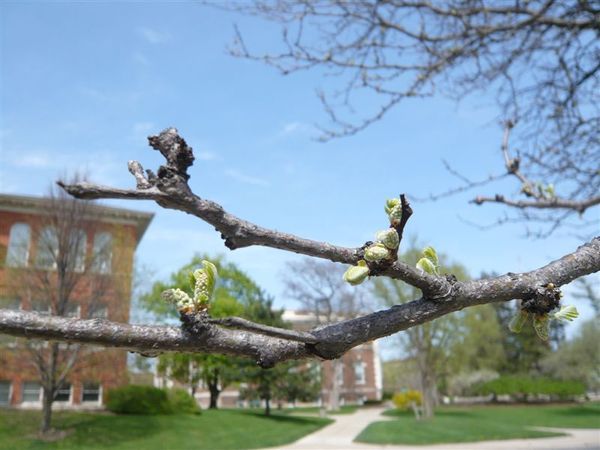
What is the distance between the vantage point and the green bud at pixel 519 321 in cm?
149

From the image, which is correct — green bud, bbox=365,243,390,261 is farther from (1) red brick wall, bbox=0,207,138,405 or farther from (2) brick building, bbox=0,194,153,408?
(1) red brick wall, bbox=0,207,138,405

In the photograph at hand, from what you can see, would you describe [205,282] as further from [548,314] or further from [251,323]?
[548,314]

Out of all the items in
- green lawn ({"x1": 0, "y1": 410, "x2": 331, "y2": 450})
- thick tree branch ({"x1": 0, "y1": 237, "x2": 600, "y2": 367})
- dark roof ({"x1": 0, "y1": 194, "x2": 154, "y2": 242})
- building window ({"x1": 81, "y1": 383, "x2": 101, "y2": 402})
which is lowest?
green lawn ({"x1": 0, "y1": 410, "x2": 331, "y2": 450})

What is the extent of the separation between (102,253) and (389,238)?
2030 centimetres

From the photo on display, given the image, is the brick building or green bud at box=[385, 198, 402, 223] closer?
green bud at box=[385, 198, 402, 223]

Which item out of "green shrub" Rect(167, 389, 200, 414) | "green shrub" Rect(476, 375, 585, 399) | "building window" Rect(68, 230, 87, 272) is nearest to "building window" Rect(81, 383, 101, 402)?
"green shrub" Rect(167, 389, 200, 414)

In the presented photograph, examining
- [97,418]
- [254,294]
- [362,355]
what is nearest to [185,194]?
[97,418]

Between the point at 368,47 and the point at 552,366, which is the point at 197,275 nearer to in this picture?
the point at 368,47

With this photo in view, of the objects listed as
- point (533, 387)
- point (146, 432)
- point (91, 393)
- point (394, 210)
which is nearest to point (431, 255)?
point (394, 210)

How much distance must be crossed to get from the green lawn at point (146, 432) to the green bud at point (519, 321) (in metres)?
15.4

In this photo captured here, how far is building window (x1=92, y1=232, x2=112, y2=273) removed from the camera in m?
19.7

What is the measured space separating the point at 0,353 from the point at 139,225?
10.5 m

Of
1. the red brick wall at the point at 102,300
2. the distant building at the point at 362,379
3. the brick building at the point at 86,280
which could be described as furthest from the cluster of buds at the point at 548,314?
the distant building at the point at 362,379

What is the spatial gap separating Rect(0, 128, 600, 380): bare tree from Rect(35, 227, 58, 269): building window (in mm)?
19830
